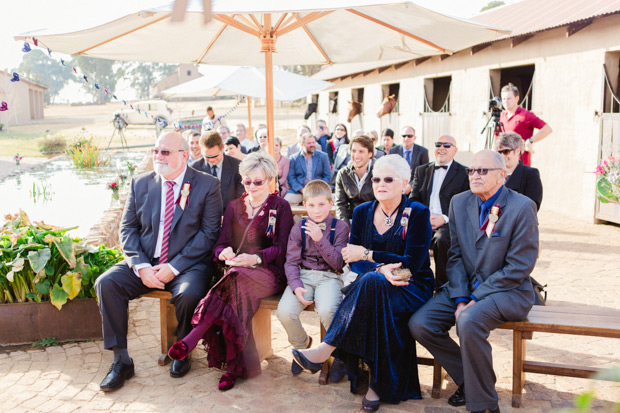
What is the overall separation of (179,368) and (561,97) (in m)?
8.87

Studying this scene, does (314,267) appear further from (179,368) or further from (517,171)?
(517,171)

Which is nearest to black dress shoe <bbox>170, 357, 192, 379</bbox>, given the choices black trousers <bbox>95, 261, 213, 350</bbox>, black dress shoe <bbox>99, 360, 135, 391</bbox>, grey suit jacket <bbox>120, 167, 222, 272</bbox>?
black trousers <bbox>95, 261, 213, 350</bbox>

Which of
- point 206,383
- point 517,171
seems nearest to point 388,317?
point 206,383

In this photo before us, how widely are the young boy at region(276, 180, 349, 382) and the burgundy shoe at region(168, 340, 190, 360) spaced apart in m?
0.67

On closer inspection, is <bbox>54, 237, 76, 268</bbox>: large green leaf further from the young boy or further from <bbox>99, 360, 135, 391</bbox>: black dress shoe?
the young boy

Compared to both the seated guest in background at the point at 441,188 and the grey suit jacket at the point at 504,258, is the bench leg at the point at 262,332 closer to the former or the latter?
the grey suit jacket at the point at 504,258

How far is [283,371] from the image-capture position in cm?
424

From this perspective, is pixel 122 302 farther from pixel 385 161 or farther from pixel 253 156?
pixel 385 161

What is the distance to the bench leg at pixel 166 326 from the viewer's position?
4.39m

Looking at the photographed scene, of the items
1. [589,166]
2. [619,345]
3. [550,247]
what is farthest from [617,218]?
[619,345]

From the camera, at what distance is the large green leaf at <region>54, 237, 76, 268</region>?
14.9 ft

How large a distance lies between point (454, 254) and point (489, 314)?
566 mm

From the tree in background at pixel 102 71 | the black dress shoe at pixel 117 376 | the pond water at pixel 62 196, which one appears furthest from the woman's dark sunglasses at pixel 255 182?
the tree in background at pixel 102 71

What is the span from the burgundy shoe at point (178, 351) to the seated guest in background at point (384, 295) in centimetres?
77
